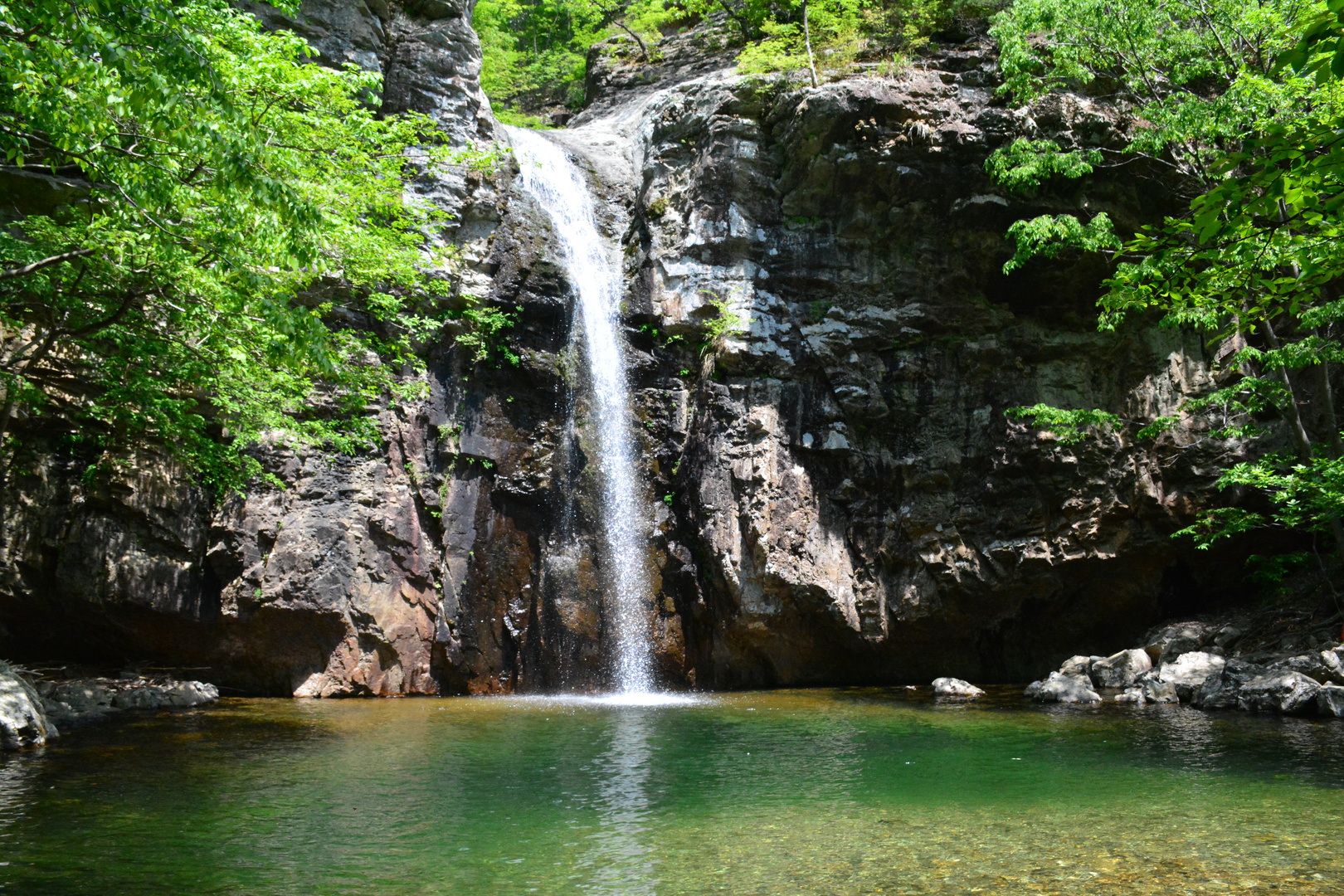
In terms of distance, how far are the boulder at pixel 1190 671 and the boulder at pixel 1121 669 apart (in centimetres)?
47

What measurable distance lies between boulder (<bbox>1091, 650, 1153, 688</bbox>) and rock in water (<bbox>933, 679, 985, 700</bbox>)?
2.05m

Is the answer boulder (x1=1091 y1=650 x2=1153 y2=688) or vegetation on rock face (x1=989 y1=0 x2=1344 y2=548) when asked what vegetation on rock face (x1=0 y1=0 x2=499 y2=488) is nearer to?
vegetation on rock face (x1=989 y1=0 x2=1344 y2=548)

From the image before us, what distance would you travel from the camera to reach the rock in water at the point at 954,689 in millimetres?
14267

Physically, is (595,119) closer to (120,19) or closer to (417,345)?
(417,345)

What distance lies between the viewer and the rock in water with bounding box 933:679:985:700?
14267 millimetres

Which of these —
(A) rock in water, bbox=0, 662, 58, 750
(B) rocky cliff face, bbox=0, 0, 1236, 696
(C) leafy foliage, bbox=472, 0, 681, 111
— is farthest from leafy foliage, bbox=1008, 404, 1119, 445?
(C) leafy foliage, bbox=472, 0, 681, 111

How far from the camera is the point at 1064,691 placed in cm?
1335

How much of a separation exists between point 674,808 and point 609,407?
11344 mm

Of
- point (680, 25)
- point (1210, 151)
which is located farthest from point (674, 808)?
point (680, 25)

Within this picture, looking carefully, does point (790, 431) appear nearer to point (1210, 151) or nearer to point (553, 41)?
point (1210, 151)

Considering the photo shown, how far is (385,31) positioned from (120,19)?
48.5 feet

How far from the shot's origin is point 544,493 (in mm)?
16203

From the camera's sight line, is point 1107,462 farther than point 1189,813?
Yes

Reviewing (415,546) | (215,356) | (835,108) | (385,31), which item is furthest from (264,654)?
(835,108)
